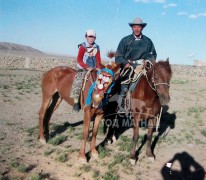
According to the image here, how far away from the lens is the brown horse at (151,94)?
5969 mm

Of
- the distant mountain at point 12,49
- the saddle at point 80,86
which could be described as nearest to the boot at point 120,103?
the saddle at point 80,86

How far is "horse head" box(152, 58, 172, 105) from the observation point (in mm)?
5906

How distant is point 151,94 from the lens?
654 cm

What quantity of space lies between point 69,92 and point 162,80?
2.80 meters

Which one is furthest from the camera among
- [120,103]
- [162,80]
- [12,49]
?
[12,49]

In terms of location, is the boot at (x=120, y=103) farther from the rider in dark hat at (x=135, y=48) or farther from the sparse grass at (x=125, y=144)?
the sparse grass at (x=125, y=144)

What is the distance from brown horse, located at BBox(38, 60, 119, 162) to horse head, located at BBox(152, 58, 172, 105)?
1013mm

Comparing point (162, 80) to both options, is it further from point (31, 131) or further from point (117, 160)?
point (31, 131)

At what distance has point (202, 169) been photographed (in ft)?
21.6

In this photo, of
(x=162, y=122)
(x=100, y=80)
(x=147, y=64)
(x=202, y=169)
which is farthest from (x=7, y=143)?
(x=162, y=122)

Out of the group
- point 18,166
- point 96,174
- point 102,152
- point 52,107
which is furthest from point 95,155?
point 52,107

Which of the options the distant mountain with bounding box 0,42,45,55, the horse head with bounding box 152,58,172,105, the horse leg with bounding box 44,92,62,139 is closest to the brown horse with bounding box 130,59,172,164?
the horse head with bounding box 152,58,172,105

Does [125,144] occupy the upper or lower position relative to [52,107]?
lower

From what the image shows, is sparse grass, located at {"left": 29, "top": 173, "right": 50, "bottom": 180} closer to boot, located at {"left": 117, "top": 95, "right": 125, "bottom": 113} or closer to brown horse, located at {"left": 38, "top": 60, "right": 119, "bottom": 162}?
brown horse, located at {"left": 38, "top": 60, "right": 119, "bottom": 162}
